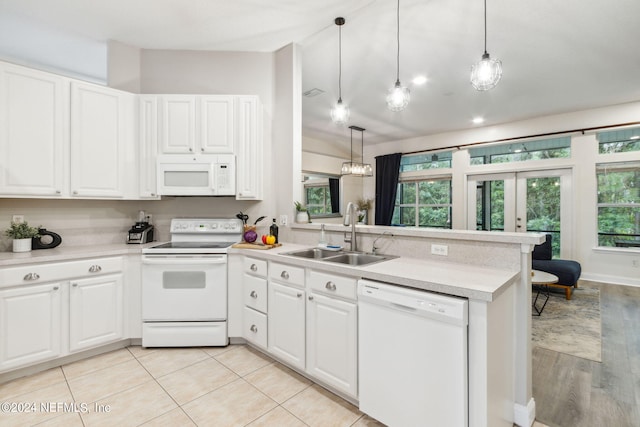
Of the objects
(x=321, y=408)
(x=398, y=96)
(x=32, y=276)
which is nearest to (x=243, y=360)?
(x=321, y=408)

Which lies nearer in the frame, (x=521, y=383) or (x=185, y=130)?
(x=521, y=383)

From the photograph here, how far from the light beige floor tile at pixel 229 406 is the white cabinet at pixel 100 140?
1.98 meters

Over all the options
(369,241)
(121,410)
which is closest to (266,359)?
(121,410)

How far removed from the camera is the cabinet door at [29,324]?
6.84ft

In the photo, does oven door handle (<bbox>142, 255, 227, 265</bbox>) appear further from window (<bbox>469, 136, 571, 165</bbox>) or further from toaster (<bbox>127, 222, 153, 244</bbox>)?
window (<bbox>469, 136, 571, 165</bbox>)

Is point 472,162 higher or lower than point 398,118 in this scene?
lower

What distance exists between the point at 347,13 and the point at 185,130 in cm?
184

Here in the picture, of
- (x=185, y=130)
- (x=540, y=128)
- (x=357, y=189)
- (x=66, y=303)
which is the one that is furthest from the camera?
(x=357, y=189)

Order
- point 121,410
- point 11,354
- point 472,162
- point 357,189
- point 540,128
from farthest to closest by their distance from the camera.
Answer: point 357,189 → point 472,162 → point 540,128 → point 11,354 → point 121,410

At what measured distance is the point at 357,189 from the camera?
815cm

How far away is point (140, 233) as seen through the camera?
2.96 meters

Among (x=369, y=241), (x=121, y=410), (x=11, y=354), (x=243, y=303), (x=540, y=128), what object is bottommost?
(x=121, y=410)

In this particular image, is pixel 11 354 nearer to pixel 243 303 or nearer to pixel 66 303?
pixel 66 303

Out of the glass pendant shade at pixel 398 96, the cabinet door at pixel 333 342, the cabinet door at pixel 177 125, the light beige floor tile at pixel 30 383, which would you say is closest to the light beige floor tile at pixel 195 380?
the cabinet door at pixel 333 342
